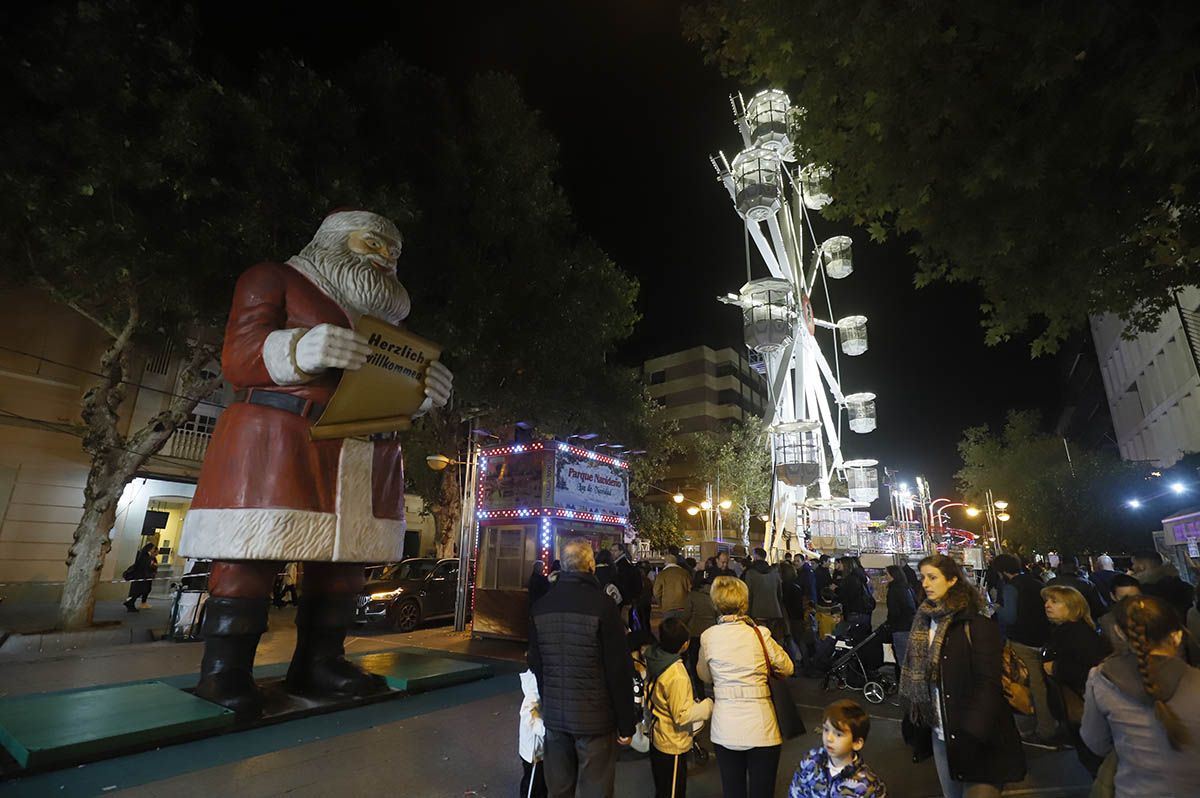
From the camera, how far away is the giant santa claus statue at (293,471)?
4402 mm

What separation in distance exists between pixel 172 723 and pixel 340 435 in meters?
2.38

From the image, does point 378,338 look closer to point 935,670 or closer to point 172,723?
point 172,723

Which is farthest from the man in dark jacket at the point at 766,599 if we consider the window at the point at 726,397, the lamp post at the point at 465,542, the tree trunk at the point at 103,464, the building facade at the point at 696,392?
the window at the point at 726,397

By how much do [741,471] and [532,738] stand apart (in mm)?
34181

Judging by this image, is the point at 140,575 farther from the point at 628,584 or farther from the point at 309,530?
the point at 309,530

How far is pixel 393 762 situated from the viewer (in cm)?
424

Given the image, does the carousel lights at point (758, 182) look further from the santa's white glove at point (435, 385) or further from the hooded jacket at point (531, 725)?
the hooded jacket at point (531, 725)

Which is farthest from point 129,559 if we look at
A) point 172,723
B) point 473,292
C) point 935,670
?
point 935,670

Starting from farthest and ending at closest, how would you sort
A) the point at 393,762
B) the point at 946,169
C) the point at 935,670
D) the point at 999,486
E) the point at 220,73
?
1. the point at 999,486
2. the point at 220,73
3. the point at 946,169
4. the point at 393,762
5. the point at 935,670

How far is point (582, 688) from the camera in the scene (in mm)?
3154

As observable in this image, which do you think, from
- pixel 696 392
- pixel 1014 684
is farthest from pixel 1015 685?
pixel 696 392

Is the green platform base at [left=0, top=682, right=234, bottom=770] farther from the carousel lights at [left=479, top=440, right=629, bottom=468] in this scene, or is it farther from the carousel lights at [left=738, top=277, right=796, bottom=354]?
the carousel lights at [left=738, top=277, right=796, bottom=354]

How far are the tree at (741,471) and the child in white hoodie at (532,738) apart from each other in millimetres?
33010

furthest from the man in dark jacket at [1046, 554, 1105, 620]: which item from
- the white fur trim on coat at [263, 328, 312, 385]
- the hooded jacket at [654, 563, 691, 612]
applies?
the white fur trim on coat at [263, 328, 312, 385]
